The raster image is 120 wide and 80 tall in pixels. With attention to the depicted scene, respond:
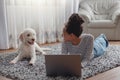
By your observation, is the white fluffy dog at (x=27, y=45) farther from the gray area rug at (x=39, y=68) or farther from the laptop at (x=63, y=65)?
the laptop at (x=63, y=65)

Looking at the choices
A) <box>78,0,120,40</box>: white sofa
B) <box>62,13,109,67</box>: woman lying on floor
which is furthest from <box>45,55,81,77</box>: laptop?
<box>78,0,120,40</box>: white sofa

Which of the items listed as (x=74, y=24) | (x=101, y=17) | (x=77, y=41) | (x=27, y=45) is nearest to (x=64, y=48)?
(x=77, y=41)

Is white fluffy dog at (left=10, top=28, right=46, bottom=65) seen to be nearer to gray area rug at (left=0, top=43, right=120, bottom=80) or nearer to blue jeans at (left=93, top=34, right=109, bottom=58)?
gray area rug at (left=0, top=43, right=120, bottom=80)

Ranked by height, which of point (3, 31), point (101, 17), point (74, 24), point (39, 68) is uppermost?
point (74, 24)

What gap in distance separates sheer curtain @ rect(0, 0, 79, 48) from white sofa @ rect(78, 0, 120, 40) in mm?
330

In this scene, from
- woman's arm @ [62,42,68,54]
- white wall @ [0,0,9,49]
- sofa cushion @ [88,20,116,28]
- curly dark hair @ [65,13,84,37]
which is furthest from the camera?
sofa cushion @ [88,20,116,28]

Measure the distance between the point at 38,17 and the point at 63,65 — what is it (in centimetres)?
192

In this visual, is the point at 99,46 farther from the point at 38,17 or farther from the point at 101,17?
the point at 101,17

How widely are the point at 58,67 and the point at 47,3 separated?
2074mm

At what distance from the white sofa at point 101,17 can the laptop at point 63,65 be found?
84.4 inches

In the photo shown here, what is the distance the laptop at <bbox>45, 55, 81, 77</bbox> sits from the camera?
7.20 ft

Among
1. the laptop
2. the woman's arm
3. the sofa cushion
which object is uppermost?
the sofa cushion

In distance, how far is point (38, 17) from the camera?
3.98 m

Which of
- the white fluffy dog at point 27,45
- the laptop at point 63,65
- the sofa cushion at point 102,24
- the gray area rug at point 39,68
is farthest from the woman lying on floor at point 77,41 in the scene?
the sofa cushion at point 102,24
